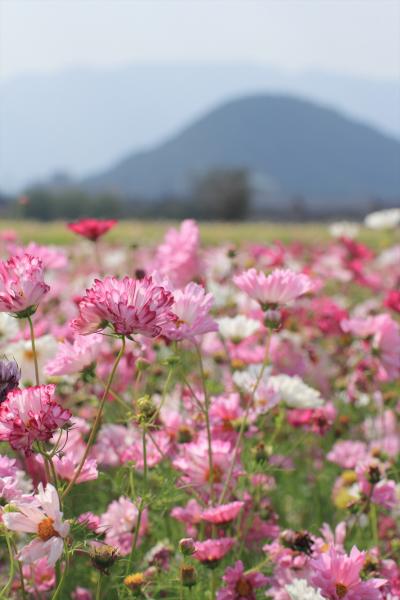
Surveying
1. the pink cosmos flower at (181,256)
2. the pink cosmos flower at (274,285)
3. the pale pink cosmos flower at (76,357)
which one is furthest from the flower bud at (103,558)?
the pink cosmos flower at (181,256)

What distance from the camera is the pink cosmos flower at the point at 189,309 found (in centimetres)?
112

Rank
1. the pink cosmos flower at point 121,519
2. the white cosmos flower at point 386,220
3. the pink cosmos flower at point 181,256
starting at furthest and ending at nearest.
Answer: the white cosmos flower at point 386,220, the pink cosmos flower at point 181,256, the pink cosmos flower at point 121,519

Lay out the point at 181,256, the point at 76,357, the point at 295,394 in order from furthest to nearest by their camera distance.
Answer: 1. the point at 181,256
2. the point at 295,394
3. the point at 76,357

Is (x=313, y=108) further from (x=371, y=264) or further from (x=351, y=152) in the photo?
(x=371, y=264)

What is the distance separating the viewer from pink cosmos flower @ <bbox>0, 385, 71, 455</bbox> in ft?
2.69

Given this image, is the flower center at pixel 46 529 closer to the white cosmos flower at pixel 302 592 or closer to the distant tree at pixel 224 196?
the white cosmos flower at pixel 302 592

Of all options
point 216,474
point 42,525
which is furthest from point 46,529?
point 216,474

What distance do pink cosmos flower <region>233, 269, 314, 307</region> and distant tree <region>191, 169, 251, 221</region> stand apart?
4538 cm

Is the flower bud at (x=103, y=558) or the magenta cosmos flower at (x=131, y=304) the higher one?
the magenta cosmos flower at (x=131, y=304)

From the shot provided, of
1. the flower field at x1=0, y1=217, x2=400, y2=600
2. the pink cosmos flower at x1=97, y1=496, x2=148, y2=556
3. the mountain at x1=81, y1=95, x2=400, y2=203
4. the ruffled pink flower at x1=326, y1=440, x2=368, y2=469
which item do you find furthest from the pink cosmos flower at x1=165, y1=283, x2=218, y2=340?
the mountain at x1=81, y1=95, x2=400, y2=203

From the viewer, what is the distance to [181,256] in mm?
1674

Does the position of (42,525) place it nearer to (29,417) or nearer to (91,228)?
(29,417)

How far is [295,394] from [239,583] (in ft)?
1.33

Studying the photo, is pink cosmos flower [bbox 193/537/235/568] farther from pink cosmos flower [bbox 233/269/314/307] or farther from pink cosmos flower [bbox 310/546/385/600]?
pink cosmos flower [bbox 233/269/314/307]
